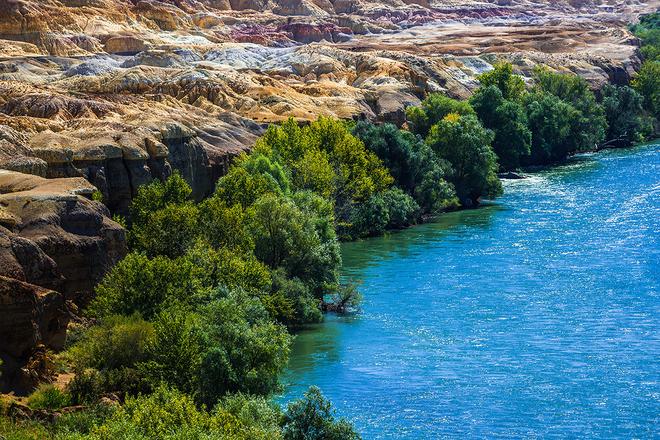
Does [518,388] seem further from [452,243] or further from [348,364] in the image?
[452,243]

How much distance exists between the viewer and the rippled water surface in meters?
41.6

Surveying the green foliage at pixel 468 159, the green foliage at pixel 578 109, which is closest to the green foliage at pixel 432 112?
the green foliage at pixel 468 159

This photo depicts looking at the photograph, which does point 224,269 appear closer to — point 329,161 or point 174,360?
point 174,360

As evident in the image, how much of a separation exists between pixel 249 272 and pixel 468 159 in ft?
135

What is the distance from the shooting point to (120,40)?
12900 cm

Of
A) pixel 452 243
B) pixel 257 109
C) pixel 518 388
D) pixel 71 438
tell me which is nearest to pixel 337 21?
pixel 257 109

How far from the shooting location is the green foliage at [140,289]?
41781 millimetres

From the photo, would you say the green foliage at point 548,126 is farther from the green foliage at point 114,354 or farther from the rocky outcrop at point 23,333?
the rocky outcrop at point 23,333

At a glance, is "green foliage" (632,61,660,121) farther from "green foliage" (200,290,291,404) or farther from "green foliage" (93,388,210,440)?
"green foliage" (93,388,210,440)

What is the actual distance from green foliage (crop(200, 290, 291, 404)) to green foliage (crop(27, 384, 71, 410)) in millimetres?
4395

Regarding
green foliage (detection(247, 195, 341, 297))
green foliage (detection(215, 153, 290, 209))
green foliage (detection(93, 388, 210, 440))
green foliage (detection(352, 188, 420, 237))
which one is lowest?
green foliage (detection(352, 188, 420, 237))

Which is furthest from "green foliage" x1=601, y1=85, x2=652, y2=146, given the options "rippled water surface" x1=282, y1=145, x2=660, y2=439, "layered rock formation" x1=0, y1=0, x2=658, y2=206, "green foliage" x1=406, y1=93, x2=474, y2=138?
"rippled water surface" x1=282, y1=145, x2=660, y2=439

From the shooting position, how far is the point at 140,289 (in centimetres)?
4247

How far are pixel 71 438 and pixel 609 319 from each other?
Result: 30932mm
